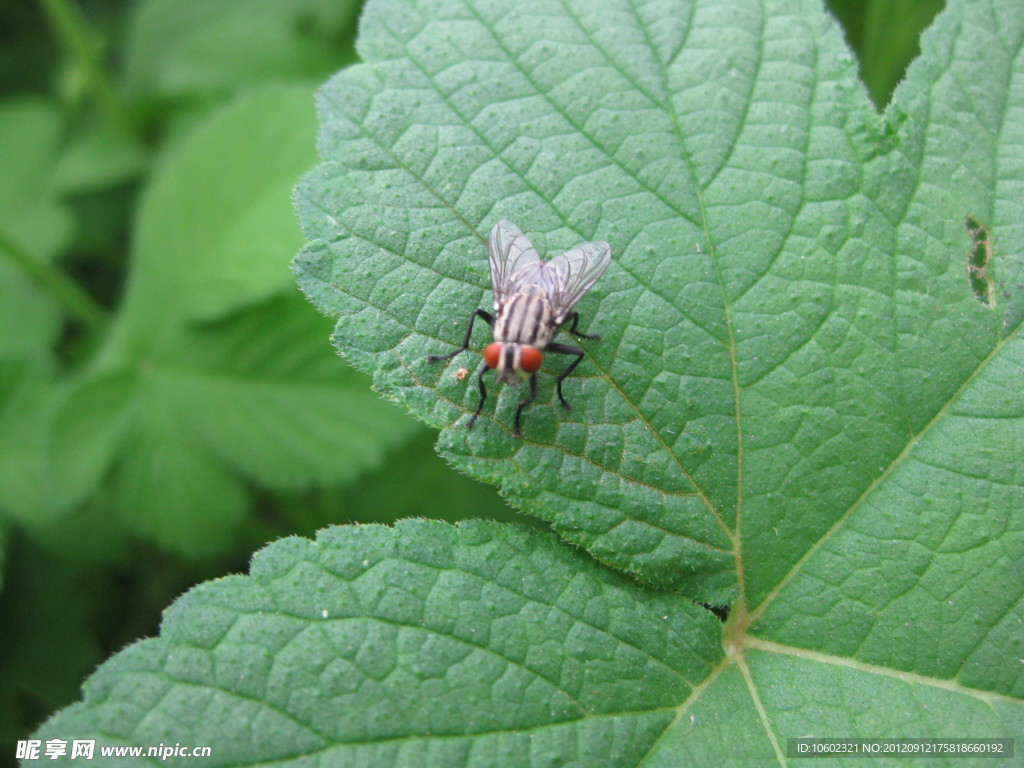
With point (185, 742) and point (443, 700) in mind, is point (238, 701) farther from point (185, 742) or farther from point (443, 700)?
point (443, 700)

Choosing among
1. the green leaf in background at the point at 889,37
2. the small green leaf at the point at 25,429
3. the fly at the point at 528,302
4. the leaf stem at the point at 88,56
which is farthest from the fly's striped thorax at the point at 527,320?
the leaf stem at the point at 88,56

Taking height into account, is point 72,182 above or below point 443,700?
above

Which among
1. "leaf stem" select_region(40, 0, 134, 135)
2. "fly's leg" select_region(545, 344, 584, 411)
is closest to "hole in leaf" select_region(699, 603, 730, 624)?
"fly's leg" select_region(545, 344, 584, 411)

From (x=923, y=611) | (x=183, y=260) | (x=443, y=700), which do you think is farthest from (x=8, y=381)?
(x=923, y=611)

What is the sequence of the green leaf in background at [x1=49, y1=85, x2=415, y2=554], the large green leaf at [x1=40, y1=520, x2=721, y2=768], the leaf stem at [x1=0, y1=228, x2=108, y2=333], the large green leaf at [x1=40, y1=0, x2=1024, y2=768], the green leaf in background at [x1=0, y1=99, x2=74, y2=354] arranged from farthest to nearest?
the green leaf in background at [x1=0, y1=99, x2=74, y2=354]
the leaf stem at [x1=0, y1=228, x2=108, y2=333]
the green leaf in background at [x1=49, y1=85, x2=415, y2=554]
the large green leaf at [x1=40, y1=0, x2=1024, y2=768]
the large green leaf at [x1=40, y1=520, x2=721, y2=768]

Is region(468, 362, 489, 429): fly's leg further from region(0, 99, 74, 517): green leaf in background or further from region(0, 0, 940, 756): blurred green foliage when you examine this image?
region(0, 99, 74, 517): green leaf in background
